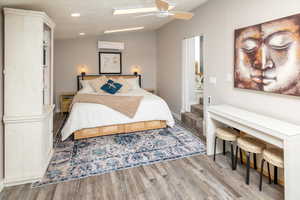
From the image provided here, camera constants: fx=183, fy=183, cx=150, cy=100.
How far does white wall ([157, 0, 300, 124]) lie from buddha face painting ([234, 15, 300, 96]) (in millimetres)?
106

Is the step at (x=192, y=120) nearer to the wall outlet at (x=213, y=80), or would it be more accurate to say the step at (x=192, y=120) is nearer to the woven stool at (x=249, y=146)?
the wall outlet at (x=213, y=80)

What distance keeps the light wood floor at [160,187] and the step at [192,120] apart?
1.52 m

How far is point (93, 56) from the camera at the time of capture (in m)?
6.05

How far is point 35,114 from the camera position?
87.6 inches

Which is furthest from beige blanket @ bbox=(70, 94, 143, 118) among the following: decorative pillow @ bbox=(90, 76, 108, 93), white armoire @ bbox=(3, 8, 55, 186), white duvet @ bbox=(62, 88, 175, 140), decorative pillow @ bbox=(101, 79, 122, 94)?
white armoire @ bbox=(3, 8, 55, 186)

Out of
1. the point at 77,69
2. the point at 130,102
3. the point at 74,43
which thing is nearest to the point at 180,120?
the point at 130,102

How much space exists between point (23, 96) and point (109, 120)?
5.82 feet

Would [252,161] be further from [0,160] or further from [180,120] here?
[0,160]

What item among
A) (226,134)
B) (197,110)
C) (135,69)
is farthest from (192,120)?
(135,69)

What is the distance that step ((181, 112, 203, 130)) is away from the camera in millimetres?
4051

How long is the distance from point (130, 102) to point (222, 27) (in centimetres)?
227

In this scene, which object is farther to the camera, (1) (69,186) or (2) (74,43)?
(2) (74,43)

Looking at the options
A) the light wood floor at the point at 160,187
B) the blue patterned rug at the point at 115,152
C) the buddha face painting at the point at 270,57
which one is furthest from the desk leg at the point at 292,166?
the blue patterned rug at the point at 115,152

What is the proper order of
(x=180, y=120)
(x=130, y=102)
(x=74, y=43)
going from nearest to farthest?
(x=130, y=102), (x=180, y=120), (x=74, y=43)
